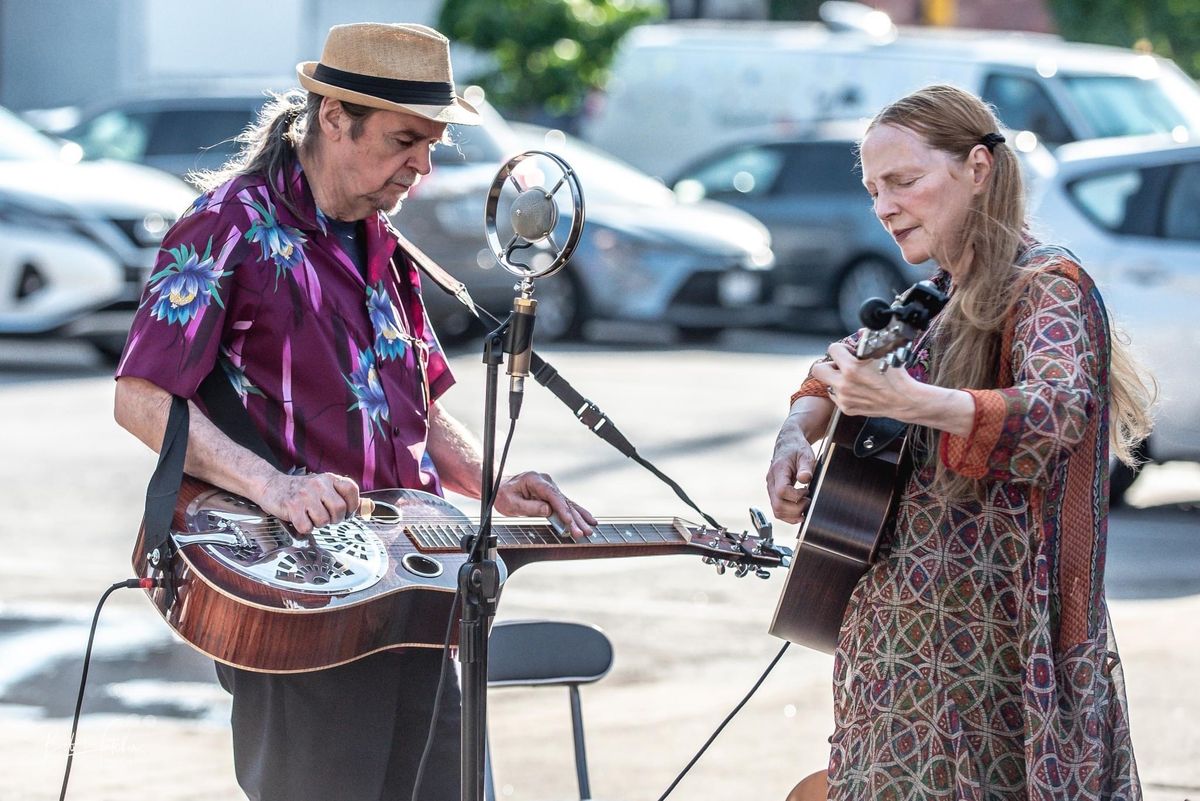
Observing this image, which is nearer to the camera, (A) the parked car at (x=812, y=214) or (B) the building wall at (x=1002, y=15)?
(A) the parked car at (x=812, y=214)

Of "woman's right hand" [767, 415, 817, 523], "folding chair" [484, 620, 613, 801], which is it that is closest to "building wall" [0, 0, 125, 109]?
"folding chair" [484, 620, 613, 801]

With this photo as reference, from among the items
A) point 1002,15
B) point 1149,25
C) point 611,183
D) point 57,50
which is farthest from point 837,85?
point 1002,15

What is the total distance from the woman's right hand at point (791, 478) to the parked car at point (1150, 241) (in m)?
5.06

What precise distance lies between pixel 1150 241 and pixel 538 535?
577 centimetres

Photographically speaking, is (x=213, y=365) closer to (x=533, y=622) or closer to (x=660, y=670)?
(x=533, y=622)

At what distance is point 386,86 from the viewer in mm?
3025

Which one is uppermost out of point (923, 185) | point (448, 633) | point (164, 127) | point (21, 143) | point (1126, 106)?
point (923, 185)

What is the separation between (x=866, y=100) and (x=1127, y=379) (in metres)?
13.2

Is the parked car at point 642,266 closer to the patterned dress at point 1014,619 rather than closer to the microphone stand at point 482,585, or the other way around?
the microphone stand at point 482,585

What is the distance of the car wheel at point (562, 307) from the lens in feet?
42.1

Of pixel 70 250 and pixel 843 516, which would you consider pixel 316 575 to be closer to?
pixel 843 516

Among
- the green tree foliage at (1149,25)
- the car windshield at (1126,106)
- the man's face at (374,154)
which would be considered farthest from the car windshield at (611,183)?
the green tree foliage at (1149,25)

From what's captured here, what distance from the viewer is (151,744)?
4.93 meters

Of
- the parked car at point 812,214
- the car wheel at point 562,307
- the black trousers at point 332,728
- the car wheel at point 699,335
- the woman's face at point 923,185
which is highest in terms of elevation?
the woman's face at point 923,185
